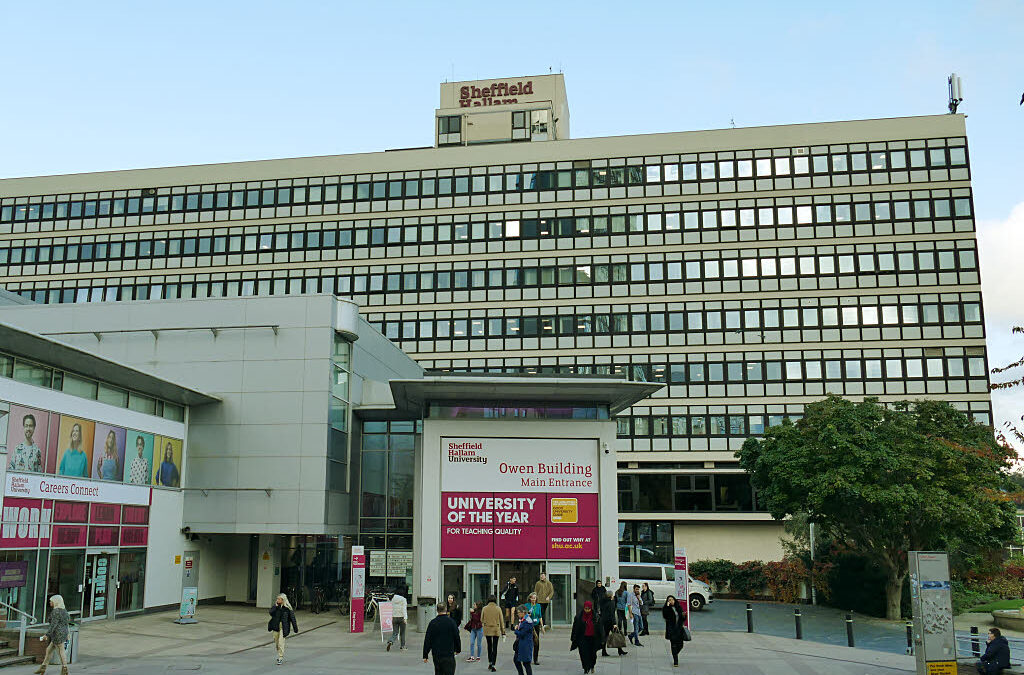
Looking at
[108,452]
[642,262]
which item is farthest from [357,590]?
[642,262]

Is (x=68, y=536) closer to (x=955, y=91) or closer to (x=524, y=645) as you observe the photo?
(x=524, y=645)

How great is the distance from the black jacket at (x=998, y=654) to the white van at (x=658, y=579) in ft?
59.2

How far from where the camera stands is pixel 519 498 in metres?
29.6

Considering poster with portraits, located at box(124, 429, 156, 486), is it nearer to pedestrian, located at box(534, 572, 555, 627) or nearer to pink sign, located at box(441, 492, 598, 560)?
pink sign, located at box(441, 492, 598, 560)

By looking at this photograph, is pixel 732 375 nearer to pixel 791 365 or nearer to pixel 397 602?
pixel 791 365

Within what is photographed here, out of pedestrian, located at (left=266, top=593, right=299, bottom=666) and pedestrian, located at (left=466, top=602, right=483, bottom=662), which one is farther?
pedestrian, located at (left=466, top=602, right=483, bottom=662)

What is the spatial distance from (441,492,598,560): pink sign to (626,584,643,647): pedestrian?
8.96ft

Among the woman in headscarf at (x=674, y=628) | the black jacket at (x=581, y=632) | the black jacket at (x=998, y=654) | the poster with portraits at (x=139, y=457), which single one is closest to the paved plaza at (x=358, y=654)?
the woman in headscarf at (x=674, y=628)

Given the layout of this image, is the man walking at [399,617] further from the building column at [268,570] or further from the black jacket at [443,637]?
the building column at [268,570]

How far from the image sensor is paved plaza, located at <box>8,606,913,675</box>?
2028 centimetres

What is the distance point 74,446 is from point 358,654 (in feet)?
34.8

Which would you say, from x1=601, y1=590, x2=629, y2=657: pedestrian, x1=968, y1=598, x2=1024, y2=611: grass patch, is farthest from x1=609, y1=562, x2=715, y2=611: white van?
x1=601, y1=590, x2=629, y2=657: pedestrian

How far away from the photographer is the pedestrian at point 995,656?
18.3 meters

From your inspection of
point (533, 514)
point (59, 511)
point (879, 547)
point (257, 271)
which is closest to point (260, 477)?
point (59, 511)
